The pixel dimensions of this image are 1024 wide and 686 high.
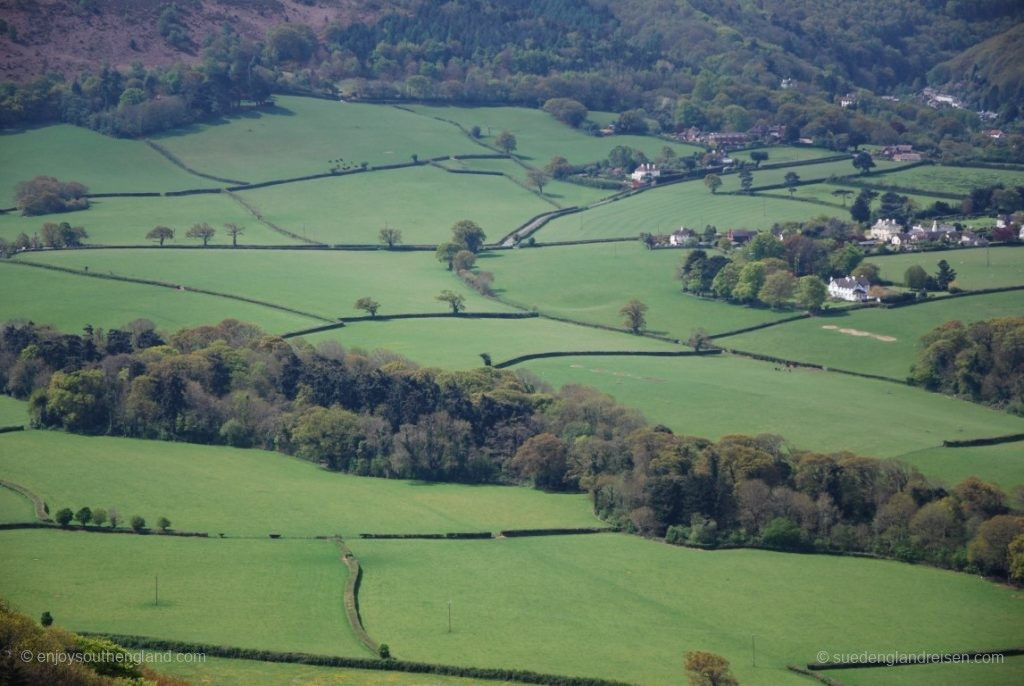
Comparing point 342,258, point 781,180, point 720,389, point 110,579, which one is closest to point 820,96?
point 781,180

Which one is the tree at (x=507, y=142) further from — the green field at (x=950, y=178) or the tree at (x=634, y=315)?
the tree at (x=634, y=315)

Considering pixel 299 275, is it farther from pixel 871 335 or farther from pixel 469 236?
pixel 871 335

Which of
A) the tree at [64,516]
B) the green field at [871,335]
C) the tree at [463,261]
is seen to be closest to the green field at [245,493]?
the tree at [64,516]

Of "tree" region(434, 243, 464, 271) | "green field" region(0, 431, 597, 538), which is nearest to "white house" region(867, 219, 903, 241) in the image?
"tree" region(434, 243, 464, 271)

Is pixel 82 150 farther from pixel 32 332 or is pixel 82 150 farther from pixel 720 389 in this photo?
pixel 720 389

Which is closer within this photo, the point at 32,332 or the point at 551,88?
the point at 32,332

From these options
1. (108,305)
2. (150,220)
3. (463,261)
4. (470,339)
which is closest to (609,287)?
(463,261)
